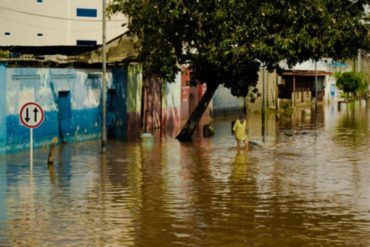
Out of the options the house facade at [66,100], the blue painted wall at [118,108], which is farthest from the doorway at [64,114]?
the blue painted wall at [118,108]

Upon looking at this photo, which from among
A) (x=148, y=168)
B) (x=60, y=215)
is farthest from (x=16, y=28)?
(x=60, y=215)

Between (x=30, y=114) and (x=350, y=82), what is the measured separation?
78.3m

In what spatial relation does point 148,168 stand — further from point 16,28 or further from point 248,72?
point 16,28

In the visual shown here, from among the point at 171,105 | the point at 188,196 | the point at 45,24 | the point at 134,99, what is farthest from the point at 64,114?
the point at 45,24

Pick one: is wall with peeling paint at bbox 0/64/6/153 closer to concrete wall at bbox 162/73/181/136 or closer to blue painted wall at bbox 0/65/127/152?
blue painted wall at bbox 0/65/127/152

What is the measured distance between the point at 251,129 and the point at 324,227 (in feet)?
107

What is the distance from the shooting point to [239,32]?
36.2 meters

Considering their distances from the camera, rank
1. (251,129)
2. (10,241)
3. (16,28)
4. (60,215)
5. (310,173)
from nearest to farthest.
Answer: (10,241) < (60,215) < (310,173) < (251,129) < (16,28)

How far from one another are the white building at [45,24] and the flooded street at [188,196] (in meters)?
50.3

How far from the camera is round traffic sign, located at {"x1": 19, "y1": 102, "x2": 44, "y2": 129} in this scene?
24.5 metres

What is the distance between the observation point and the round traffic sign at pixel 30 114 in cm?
2450

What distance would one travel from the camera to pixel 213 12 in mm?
36438

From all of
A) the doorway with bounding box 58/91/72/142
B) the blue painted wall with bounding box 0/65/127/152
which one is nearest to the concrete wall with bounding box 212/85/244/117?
the blue painted wall with bounding box 0/65/127/152

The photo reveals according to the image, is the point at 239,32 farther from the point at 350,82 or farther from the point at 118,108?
the point at 350,82
